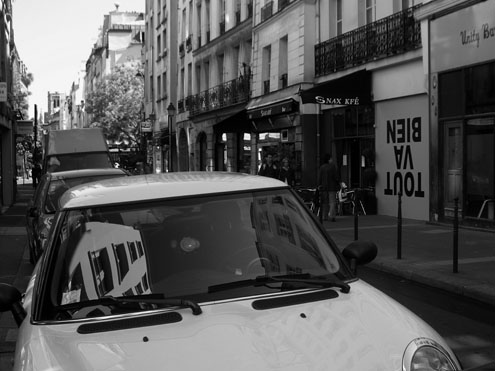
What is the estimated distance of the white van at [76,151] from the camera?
2025 cm

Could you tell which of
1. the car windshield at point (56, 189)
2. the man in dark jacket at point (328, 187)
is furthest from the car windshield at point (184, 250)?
the man in dark jacket at point (328, 187)

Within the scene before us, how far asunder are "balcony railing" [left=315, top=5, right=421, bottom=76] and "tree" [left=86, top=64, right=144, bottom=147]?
3934 cm

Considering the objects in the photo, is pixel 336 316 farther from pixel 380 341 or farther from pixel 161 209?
pixel 161 209

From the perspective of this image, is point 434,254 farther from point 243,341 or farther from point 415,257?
point 243,341

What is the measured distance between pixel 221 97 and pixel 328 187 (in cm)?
1651

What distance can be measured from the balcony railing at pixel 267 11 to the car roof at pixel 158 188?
23231 millimetres

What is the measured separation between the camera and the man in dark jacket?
17.2 m

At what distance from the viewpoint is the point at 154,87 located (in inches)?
1991

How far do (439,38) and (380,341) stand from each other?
45.5 ft

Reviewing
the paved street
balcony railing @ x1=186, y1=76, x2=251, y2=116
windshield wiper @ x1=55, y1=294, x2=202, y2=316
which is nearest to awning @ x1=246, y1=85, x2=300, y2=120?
balcony railing @ x1=186, y1=76, x2=251, y2=116

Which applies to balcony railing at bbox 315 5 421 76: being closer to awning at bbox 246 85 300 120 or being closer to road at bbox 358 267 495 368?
awning at bbox 246 85 300 120

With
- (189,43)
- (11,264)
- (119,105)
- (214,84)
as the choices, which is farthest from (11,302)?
(119,105)

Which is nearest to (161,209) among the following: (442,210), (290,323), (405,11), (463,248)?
(290,323)

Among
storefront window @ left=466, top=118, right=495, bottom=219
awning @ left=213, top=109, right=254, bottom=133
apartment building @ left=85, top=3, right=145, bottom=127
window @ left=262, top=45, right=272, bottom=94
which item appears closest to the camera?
storefront window @ left=466, top=118, right=495, bottom=219
